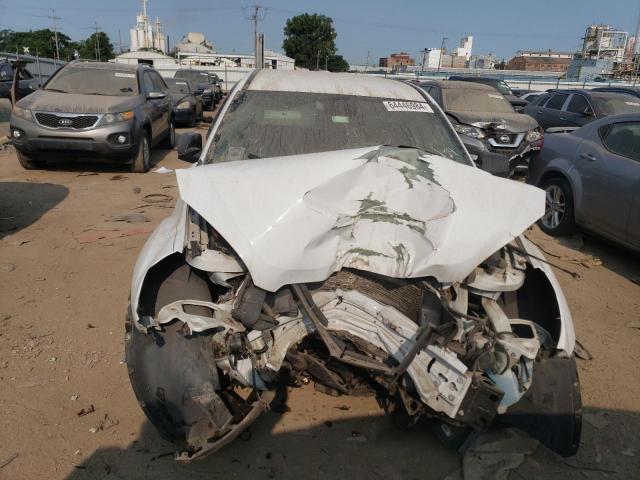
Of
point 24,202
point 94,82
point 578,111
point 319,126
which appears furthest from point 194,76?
point 319,126

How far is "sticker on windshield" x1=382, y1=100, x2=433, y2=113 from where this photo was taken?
3.78m

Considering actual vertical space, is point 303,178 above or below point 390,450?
above

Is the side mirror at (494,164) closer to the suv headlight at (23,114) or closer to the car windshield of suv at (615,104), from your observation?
the suv headlight at (23,114)

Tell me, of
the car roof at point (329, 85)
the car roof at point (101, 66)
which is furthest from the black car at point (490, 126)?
the car roof at point (101, 66)

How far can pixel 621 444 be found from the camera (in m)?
2.79

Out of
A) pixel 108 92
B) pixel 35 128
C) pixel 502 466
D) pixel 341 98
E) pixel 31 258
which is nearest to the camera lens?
pixel 502 466

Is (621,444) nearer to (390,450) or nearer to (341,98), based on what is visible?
(390,450)

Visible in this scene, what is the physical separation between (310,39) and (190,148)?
2558 inches

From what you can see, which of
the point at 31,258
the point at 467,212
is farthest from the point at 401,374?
the point at 31,258

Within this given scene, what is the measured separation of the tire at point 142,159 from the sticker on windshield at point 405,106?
19.5 feet

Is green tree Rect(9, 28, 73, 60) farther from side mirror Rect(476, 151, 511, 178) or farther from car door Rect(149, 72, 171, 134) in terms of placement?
side mirror Rect(476, 151, 511, 178)

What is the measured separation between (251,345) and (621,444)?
215 centimetres

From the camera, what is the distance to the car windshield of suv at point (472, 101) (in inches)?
381

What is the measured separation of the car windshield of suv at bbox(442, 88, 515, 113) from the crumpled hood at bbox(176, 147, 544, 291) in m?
7.62
